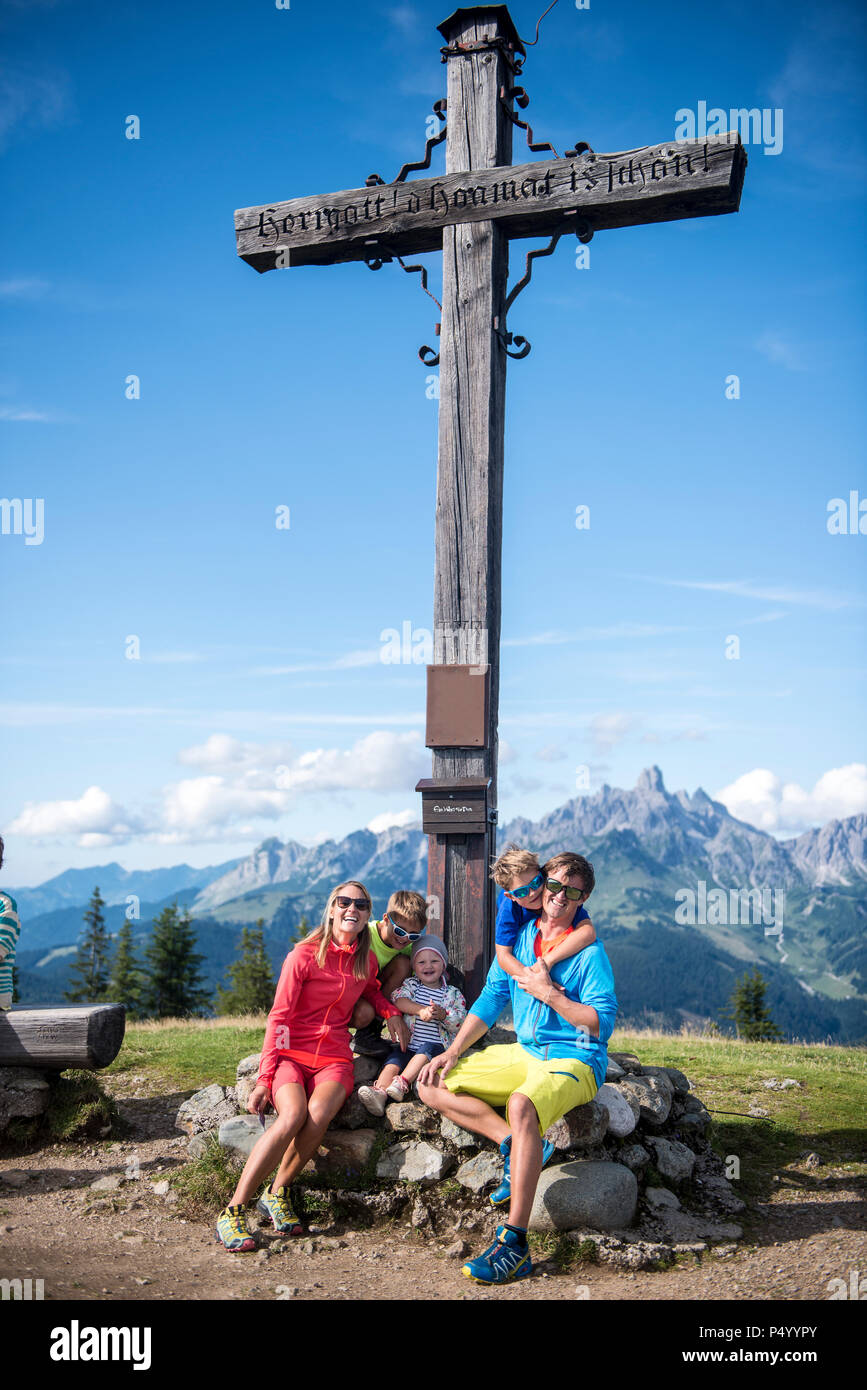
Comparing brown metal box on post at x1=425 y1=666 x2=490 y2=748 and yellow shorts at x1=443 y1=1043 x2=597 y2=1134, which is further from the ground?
brown metal box on post at x1=425 y1=666 x2=490 y2=748

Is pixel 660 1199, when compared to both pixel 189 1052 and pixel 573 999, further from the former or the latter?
pixel 189 1052

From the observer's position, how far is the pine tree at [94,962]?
5050cm

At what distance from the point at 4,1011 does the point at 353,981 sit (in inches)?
149

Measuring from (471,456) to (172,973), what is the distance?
45535mm

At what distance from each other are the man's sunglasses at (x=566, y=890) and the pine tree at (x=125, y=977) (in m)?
45.9

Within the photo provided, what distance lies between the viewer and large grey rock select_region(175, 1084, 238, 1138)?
25.0ft

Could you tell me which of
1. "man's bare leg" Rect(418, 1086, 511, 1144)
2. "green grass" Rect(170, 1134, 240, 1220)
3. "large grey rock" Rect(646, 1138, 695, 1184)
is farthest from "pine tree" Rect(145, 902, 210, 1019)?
"man's bare leg" Rect(418, 1086, 511, 1144)

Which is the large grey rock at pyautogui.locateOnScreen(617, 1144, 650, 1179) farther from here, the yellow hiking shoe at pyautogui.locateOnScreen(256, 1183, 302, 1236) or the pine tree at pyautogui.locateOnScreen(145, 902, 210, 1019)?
the pine tree at pyautogui.locateOnScreen(145, 902, 210, 1019)

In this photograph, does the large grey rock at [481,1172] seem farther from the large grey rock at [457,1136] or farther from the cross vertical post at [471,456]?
the cross vertical post at [471,456]

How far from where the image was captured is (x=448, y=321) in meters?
8.34

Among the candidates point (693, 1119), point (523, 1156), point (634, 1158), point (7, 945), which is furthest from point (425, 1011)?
point (7, 945)

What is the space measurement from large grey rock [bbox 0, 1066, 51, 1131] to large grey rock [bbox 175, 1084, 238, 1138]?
1341 millimetres

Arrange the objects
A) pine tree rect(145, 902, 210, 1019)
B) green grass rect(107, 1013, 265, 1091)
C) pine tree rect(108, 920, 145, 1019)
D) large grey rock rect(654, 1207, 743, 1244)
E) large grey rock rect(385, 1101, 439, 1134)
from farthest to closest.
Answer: pine tree rect(108, 920, 145, 1019)
pine tree rect(145, 902, 210, 1019)
green grass rect(107, 1013, 265, 1091)
large grey rock rect(385, 1101, 439, 1134)
large grey rock rect(654, 1207, 743, 1244)

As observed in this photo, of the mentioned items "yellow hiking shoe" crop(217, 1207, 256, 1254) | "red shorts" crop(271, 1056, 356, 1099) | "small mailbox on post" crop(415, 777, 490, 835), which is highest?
"small mailbox on post" crop(415, 777, 490, 835)
